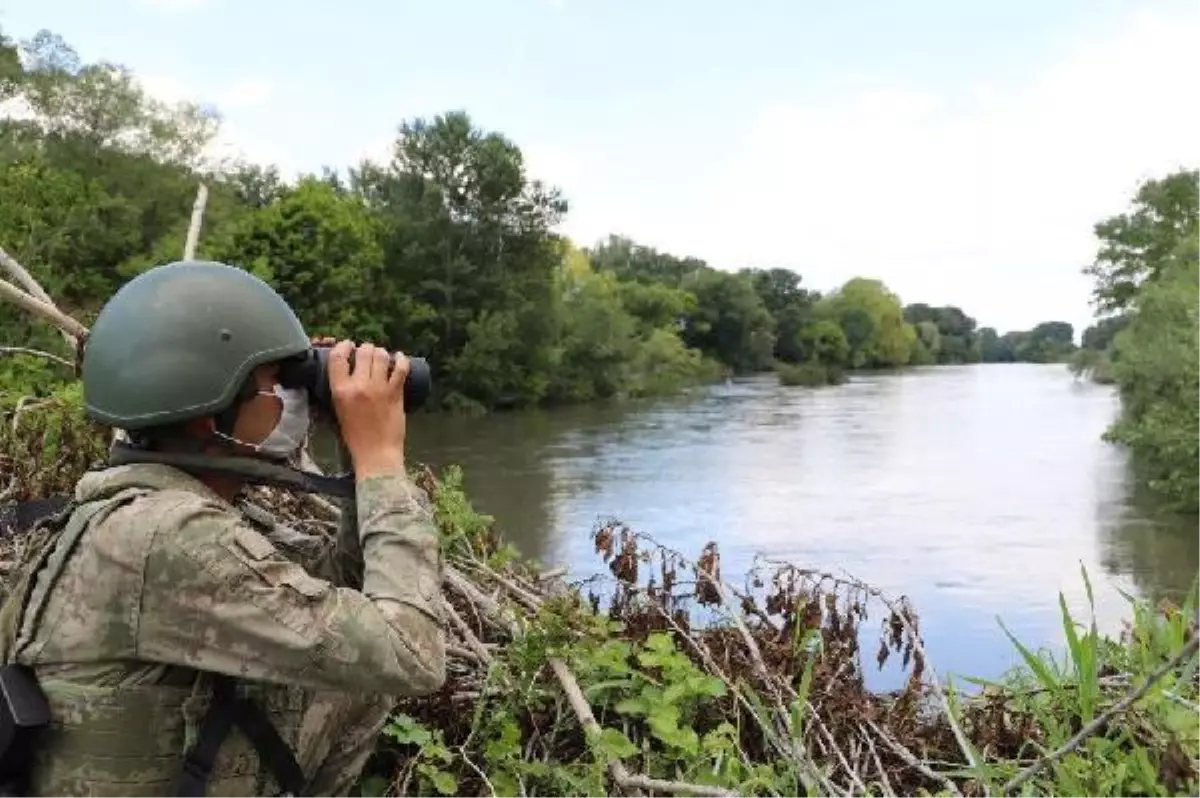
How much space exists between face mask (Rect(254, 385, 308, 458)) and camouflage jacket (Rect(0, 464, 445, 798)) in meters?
0.16

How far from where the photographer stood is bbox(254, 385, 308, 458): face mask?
8.02ft

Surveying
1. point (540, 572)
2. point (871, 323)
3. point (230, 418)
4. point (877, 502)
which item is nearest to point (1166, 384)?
point (877, 502)

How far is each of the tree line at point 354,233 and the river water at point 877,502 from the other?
6.74m

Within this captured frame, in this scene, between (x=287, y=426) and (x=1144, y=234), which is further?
(x=1144, y=234)

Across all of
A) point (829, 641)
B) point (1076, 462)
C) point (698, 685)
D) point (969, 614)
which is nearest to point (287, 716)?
point (698, 685)

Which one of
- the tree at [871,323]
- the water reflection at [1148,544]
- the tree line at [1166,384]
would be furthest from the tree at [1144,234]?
the tree at [871,323]

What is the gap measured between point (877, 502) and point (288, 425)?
21.7 metres

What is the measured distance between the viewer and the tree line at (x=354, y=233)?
38.0 metres

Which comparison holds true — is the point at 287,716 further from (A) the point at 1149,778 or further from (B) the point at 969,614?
(B) the point at 969,614

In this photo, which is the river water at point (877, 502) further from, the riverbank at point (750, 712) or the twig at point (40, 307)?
the twig at point (40, 307)

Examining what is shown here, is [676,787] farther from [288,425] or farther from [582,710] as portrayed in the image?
[288,425]

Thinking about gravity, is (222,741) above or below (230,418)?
below

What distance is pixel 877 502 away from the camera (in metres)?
23.3

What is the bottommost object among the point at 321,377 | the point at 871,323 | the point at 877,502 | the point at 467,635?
the point at 877,502
